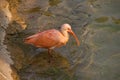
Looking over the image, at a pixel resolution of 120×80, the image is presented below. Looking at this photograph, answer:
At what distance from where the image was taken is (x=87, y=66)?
773cm

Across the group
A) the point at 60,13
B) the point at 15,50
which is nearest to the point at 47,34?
the point at 15,50

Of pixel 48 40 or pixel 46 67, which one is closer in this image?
pixel 46 67

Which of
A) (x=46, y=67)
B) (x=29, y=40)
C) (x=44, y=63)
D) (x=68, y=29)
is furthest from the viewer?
(x=68, y=29)

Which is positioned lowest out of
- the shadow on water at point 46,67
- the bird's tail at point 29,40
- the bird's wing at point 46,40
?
the shadow on water at point 46,67

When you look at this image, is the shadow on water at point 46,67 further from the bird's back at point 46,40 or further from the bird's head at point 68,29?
the bird's head at point 68,29

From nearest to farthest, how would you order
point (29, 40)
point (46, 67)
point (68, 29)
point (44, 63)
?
1. point (46, 67)
2. point (44, 63)
3. point (29, 40)
4. point (68, 29)

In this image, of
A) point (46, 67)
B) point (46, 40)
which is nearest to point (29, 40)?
point (46, 40)

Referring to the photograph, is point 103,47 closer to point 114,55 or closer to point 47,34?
point 114,55

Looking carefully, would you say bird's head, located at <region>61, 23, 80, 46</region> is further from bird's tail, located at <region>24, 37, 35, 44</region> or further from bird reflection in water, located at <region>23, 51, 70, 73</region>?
bird's tail, located at <region>24, 37, 35, 44</region>

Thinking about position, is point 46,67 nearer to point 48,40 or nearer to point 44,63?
point 44,63

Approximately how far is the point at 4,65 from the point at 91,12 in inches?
140

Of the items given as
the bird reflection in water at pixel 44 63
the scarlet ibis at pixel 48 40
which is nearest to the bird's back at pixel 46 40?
the scarlet ibis at pixel 48 40

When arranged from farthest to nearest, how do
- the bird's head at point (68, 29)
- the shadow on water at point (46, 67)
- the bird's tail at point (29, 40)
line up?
the bird's head at point (68, 29)
the bird's tail at point (29, 40)
the shadow on water at point (46, 67)

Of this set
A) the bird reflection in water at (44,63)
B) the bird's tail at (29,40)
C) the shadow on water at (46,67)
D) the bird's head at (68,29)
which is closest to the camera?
the shadow on water at (46,67)
